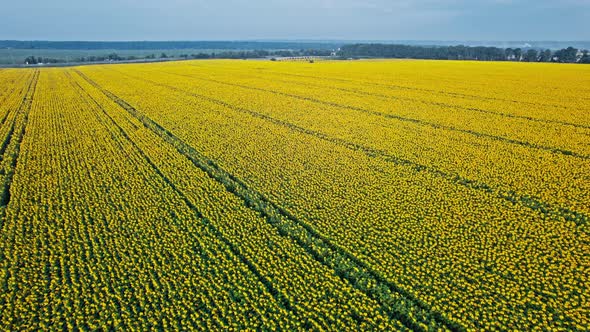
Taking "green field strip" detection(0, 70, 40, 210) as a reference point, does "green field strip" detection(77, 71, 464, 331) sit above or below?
below

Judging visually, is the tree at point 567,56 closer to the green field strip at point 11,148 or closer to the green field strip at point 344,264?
the green field strip at point 344,264

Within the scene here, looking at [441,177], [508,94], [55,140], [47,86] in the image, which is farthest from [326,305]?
[47,86]

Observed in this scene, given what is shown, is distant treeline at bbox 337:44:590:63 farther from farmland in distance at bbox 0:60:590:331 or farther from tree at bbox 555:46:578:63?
farmland in distance at bbox 0:60:590:331

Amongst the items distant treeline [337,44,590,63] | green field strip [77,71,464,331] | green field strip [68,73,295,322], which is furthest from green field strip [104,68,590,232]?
distant treeline [337,44,590,63]

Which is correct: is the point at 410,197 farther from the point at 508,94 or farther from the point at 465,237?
the point at 508,94

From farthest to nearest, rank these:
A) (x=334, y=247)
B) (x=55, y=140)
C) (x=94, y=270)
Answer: (x=55, y=140), (x=334, y=247), (x=94, y=270)

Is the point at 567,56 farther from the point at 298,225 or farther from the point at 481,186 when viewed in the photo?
the point at 298,225
